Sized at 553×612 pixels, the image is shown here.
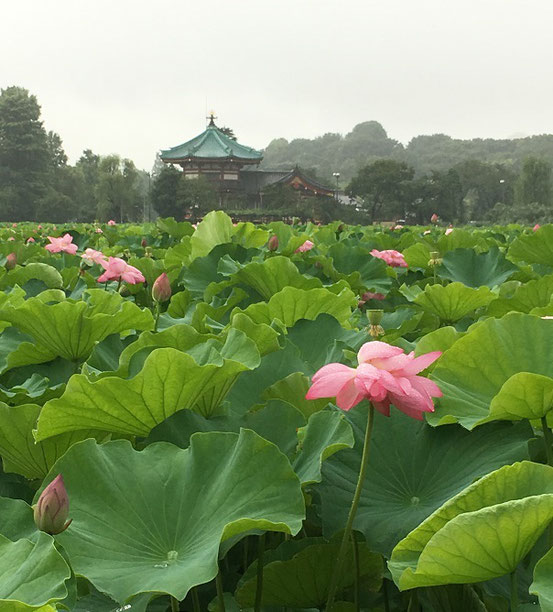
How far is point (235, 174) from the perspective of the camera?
30016mm

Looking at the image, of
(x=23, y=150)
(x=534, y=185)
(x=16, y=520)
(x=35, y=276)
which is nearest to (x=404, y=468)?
(x=16, y=520)

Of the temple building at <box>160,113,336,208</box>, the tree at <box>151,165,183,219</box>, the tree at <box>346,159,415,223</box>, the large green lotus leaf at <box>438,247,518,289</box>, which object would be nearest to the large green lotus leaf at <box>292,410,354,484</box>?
the large green lotus leaf at <box>438,247,518,289</box>

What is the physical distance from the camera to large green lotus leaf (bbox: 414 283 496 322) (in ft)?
4.27

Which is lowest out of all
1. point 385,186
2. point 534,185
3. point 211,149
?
Answer: point 534,185

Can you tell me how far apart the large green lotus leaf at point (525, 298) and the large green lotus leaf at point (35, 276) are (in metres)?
0.91

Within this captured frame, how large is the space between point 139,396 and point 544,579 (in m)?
0.34

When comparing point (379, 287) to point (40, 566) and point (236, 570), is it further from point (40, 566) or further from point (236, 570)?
point (40, 566)

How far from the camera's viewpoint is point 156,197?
82.0 ft

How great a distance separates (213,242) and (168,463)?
134 cm

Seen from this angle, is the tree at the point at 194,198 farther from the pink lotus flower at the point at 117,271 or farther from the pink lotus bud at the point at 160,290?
the pink lotus bud at the point at 160,290

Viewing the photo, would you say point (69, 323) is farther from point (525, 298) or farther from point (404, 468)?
point (525, 298)

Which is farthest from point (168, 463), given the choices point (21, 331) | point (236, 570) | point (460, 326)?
point (460, 326)

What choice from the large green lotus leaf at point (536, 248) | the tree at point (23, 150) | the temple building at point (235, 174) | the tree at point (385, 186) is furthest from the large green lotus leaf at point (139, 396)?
the tree at point (23, 150)

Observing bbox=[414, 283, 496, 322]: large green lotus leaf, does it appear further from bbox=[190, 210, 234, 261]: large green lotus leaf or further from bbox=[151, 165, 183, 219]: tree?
bbox=[151, 165, 183, 219]: tree
